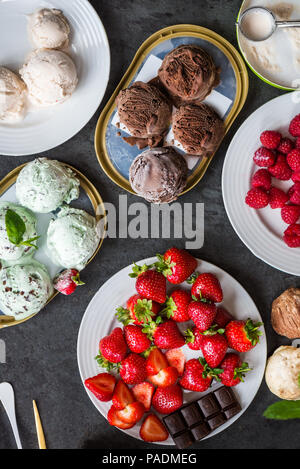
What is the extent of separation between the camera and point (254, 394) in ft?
6.02

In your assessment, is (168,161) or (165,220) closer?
(168,161)

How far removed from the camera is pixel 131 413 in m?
1.77

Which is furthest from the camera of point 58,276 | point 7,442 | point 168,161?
point 7,442

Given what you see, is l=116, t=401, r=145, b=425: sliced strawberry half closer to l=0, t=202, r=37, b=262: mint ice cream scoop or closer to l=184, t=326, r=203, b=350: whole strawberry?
l=184, t=326, r=203, b=350: whole strawberry

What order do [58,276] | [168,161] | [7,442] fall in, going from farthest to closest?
1. [7,442]
2. [58,276]
3. [168,161]

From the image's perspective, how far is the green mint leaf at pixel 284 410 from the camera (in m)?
1.46

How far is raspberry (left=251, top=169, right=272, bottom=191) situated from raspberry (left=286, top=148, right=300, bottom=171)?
100mm

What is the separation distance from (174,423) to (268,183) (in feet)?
3.58

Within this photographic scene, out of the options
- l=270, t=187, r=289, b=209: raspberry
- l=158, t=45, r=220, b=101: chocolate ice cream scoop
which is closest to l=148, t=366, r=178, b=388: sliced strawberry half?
l=270, t=187, r=289, b=209: raspberry

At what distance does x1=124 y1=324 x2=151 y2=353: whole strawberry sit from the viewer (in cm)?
177
